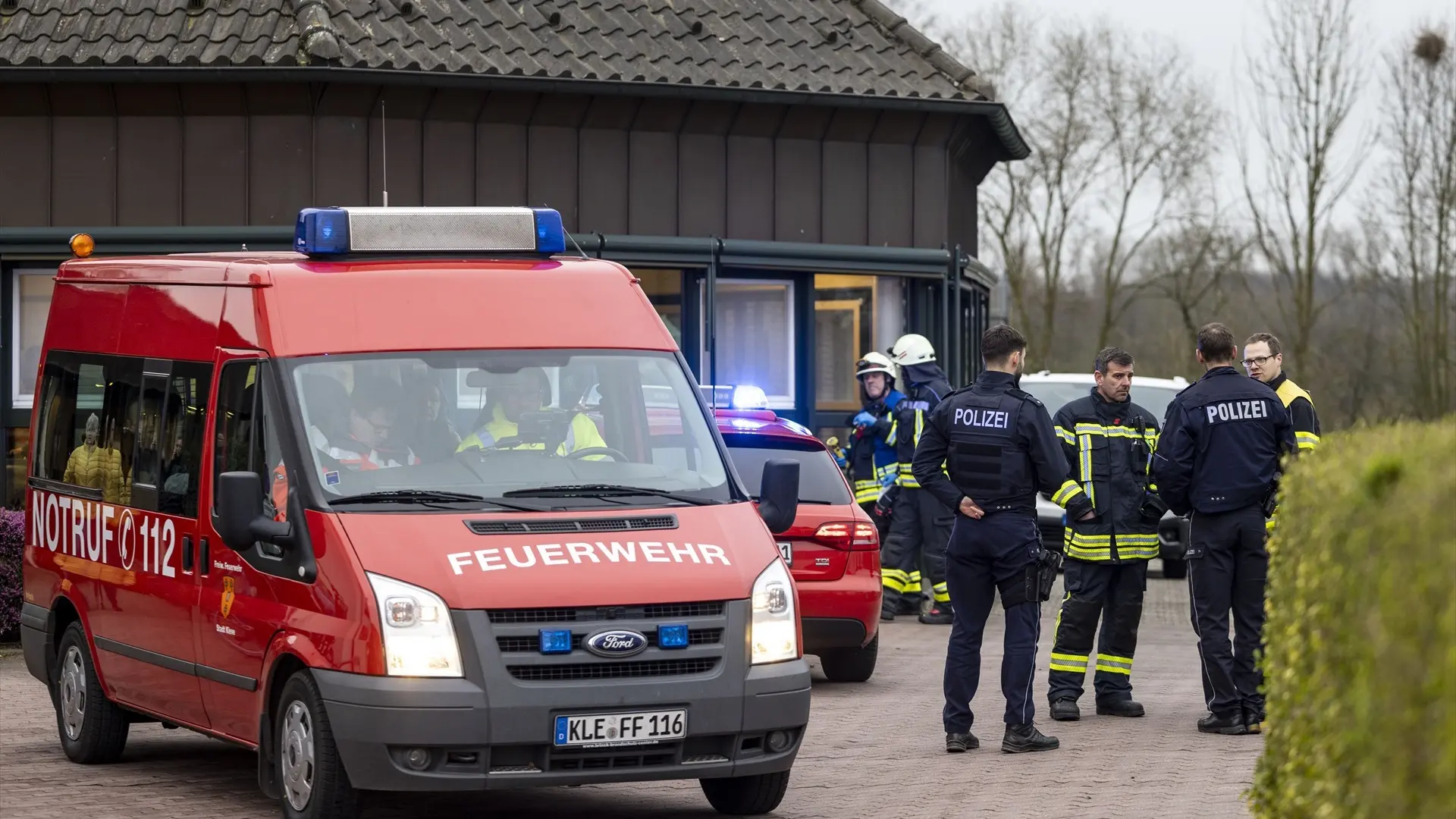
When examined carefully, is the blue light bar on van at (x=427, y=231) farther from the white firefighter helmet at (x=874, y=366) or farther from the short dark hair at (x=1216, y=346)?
the white firefighter helmet at (x=874, y=366)

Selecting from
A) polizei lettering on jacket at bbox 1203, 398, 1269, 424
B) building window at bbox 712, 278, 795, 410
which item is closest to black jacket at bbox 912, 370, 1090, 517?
polizei lettering on jacket at bbox 1203, 398, 1269, 424

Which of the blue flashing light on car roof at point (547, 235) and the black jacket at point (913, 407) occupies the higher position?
the blue flashing light on car roof at point (547, 235)

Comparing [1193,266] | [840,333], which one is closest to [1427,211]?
[1193,266]

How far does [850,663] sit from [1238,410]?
3.16 meters

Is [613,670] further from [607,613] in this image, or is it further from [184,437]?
[184,437]

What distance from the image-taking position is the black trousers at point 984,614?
1007 centimetres

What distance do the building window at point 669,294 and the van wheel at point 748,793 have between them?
9.81m

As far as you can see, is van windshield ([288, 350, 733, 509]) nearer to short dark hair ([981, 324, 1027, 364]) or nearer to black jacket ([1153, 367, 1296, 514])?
short dark hair ([981, 324, 1027, 364])

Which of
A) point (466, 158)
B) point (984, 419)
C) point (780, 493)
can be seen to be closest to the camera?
point (780, 493)

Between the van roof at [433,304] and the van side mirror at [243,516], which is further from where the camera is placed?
the van roof at [433,304]

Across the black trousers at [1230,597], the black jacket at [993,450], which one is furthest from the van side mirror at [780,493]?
the black trousers at [1230,597]

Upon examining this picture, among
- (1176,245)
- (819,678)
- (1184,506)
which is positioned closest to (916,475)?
(1184,506)

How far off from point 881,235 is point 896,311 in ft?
2.68

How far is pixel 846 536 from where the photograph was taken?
40.2ft
